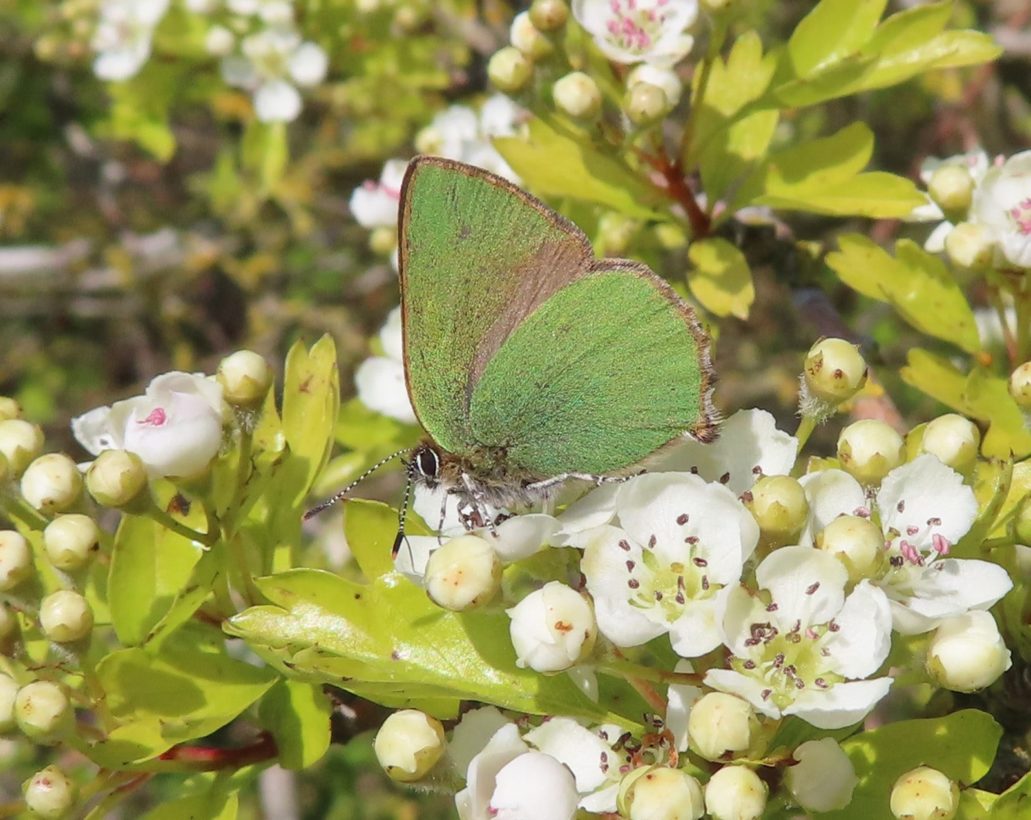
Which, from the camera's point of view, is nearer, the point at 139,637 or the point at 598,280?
the point at 139,637

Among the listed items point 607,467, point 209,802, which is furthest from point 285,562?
point 607,467

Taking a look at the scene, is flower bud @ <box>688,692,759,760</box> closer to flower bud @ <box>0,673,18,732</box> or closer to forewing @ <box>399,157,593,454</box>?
forewing @ <box>399,157,593,454</box>

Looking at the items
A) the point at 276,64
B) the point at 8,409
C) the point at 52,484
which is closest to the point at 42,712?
the point at 52,484

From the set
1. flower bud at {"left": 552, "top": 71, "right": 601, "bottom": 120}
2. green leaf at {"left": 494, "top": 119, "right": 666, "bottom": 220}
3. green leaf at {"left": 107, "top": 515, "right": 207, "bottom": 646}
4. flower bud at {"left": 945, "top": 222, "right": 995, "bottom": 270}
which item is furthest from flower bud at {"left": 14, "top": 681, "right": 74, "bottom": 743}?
flower bud at {"left": 945, "top": 222, "right": 995, "bottom": 270}

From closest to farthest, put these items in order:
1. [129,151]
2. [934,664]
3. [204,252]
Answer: [934,664], [204,252], [129,151]

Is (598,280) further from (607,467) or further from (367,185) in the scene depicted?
(367,185)

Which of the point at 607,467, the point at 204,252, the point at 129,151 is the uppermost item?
the point at 607,467

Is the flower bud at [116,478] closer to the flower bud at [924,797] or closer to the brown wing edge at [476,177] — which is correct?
the brown wing edge at [476,177]
